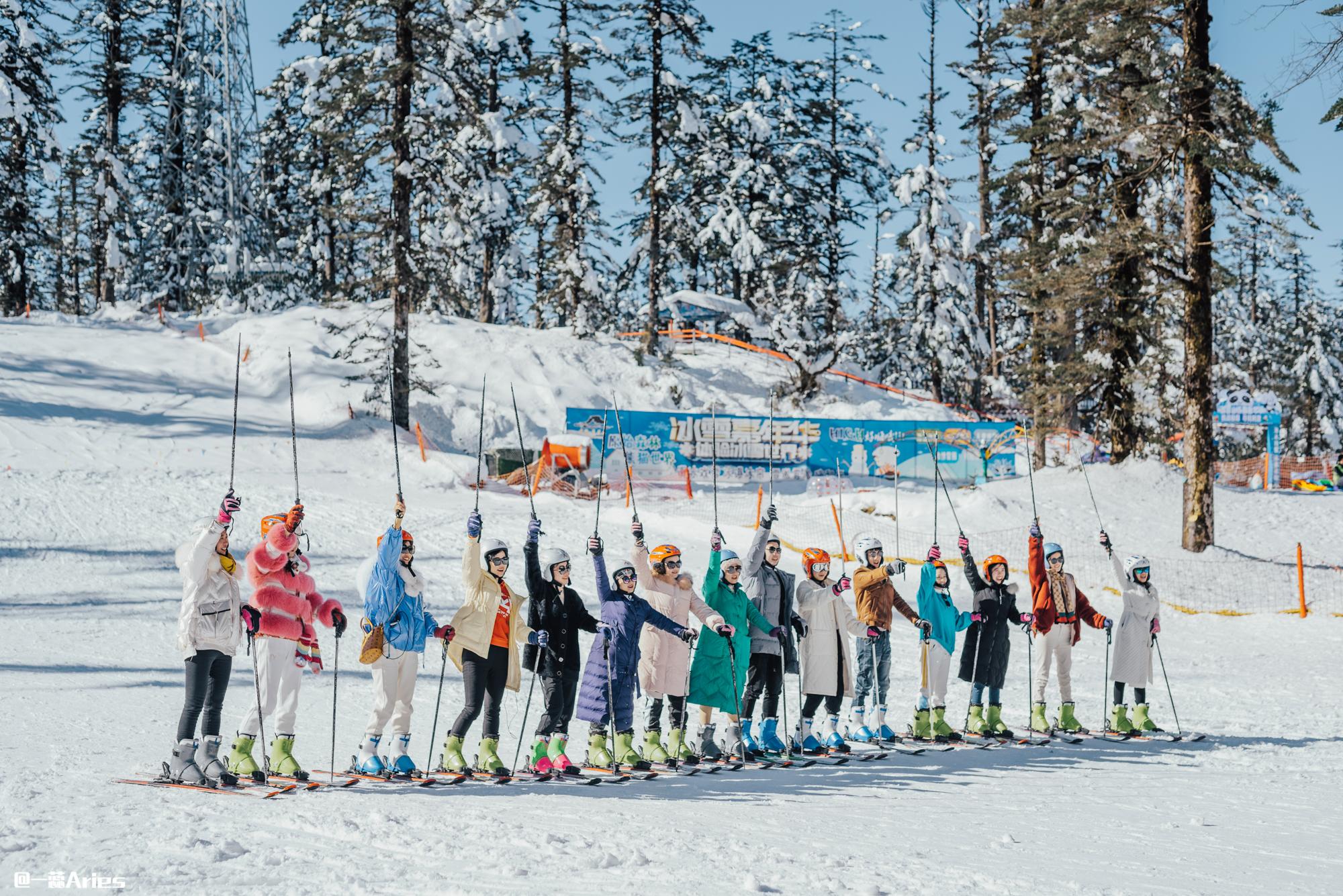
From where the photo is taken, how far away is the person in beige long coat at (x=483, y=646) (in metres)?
7.58

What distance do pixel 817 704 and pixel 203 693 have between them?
4.63m

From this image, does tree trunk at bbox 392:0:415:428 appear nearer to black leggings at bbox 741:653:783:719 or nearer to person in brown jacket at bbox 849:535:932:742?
person in brown jacket at bbox 849:535:932:742

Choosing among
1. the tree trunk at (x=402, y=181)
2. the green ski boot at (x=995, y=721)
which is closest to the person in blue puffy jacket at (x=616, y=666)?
the green ski boot at (x=995, y=721)

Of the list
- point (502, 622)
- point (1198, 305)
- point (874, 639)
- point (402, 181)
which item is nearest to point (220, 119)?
point (502, 622)

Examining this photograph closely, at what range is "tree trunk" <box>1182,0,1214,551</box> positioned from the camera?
19484 millimetres

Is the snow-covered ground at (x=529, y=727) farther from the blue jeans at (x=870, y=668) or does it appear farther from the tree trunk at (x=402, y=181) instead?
the tree trunk at (x=402, y=181)

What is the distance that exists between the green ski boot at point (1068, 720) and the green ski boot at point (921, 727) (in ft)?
4.50

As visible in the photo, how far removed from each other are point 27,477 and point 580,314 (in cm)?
1816

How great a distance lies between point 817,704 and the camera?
9.20 m

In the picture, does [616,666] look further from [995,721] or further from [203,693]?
[995,721]

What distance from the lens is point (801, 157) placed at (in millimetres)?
44844

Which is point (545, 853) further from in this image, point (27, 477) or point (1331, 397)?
point (1331, 397)

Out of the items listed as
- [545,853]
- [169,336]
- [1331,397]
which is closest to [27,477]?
[169,336]

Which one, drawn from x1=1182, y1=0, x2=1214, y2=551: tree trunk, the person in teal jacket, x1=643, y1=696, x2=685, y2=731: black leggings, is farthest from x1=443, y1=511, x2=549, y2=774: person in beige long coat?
x1=1182, y1=0, x2=1214, y2=551: tree trunk
